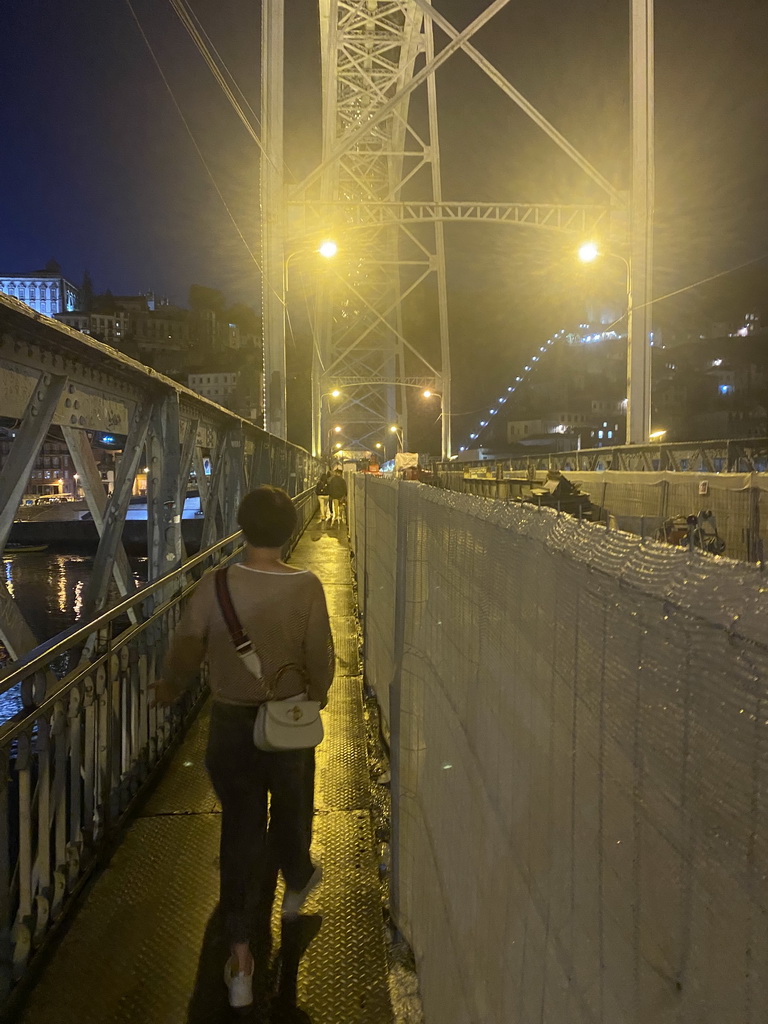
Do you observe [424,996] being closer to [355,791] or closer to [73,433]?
[355,791]

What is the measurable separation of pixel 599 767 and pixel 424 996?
179 cm

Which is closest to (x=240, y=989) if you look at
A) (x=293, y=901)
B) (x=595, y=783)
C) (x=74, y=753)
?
(x=293, y=901)

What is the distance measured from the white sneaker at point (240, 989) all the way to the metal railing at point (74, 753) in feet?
2.37

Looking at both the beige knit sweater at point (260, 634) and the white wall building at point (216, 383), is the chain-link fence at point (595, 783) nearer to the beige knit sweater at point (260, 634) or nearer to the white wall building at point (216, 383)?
the beige knit sweater at point (260, 634)

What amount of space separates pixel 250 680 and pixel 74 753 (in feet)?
3.25

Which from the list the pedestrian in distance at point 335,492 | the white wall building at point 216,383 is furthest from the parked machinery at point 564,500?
the white wall building at point 216,383

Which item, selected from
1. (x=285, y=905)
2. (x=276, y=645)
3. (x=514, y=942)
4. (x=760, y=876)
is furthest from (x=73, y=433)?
(x=760, y=876)

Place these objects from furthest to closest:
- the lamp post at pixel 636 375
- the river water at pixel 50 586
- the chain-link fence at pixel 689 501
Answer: the lamp post at pixel 636 375 < the river water at pixel 50 586 < the chain-link fence at pixel 689 501

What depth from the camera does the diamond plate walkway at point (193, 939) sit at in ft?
8.24

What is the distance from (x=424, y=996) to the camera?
2.46m

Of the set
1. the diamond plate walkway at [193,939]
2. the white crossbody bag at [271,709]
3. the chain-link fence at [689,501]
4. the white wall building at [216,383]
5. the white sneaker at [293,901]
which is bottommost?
the diamond plate walkway at [193,939]

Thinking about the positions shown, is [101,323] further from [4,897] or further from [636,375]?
[4,897]

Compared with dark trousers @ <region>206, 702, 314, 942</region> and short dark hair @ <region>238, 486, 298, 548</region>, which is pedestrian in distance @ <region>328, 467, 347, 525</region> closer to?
short dark hair @ <region>238, 486, 298, 548</region>

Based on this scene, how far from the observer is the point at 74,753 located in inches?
118
